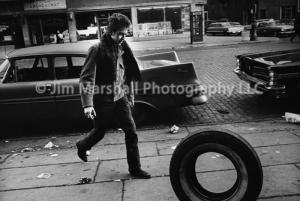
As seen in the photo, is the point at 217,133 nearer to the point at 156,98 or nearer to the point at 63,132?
the point at 156,98

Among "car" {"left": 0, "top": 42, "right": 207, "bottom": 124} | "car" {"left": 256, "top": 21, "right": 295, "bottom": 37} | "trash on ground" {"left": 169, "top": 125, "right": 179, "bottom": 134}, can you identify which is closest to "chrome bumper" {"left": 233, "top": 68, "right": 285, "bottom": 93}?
"car" {"left": 0, "top": 42, "right": 207, "bottom": 124}

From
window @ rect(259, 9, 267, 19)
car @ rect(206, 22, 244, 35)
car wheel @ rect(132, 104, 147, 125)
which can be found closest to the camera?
car wheel @ rect(132, 104, 147, 125)

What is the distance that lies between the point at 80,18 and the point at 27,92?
25.1 metres

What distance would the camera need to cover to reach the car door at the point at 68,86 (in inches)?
221

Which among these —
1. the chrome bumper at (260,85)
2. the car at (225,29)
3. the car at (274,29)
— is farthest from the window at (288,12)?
the chrome bumper at (260,85)

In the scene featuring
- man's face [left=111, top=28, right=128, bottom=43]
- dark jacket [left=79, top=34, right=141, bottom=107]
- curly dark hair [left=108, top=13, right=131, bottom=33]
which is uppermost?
curly dark hair [left=108, top=13, right=131, bottom=33]

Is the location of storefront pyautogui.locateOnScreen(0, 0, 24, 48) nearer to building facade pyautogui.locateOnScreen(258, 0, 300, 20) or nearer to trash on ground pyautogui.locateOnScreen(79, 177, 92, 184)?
trash on ground pyautogui.locateOnScreen(79, 177, 92, 184)

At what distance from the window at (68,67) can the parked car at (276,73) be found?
3.41 m

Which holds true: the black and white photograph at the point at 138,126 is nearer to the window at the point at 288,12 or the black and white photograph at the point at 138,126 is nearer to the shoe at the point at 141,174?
the shoe at the point at 141,174

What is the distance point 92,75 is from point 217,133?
153cm

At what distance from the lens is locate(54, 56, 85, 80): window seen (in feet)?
18.7

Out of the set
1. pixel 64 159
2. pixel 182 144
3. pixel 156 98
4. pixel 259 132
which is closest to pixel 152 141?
pixel 156 98

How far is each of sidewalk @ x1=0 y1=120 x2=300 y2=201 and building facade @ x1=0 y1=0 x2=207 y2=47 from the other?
24.6 m

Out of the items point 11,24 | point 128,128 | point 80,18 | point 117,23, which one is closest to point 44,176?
point 128,128
